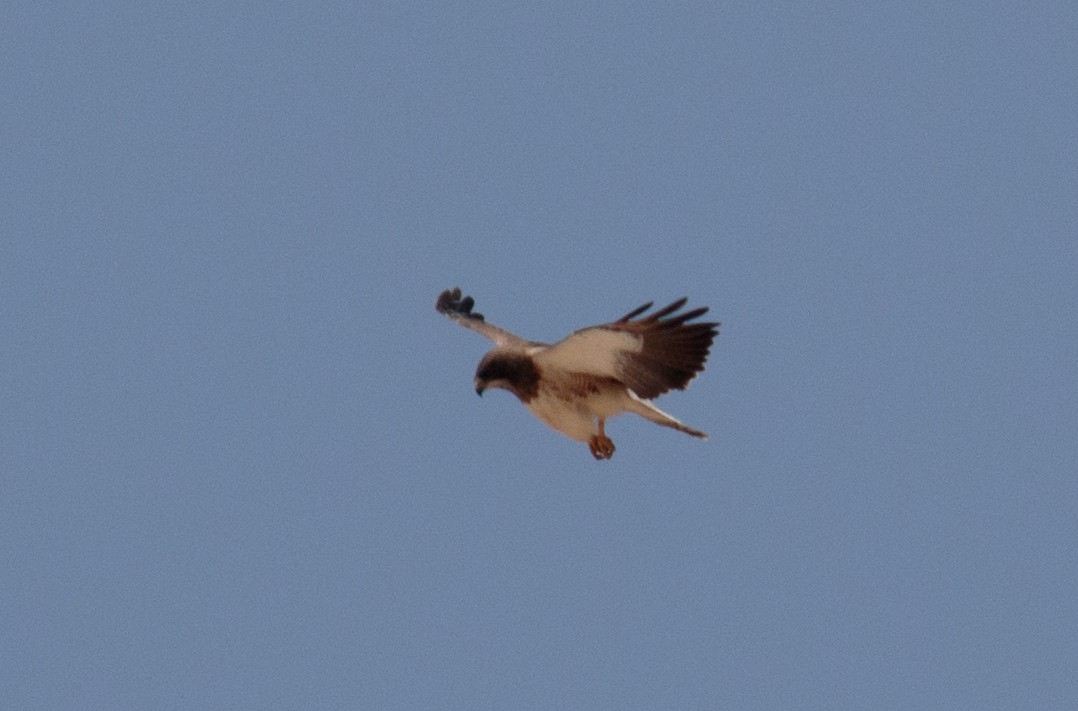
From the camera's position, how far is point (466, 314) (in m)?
22.1

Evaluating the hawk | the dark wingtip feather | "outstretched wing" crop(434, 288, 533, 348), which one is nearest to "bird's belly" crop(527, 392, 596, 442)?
the hawk

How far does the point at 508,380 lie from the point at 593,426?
77 cm

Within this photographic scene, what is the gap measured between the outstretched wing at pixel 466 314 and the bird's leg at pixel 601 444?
5.66ft

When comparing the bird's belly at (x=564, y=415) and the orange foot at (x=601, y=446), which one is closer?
the bird's belly at (x=564, y=415)

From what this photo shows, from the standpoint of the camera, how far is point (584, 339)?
57.8ft

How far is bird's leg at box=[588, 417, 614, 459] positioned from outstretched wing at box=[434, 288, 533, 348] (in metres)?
1.73

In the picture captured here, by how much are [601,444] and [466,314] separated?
339 cm

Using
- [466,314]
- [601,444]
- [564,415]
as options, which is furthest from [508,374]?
[466,314]

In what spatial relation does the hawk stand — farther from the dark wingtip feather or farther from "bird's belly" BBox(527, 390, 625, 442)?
the dark wingtip feather

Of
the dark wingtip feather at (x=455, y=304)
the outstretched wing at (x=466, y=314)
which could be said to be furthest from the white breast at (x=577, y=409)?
the dark wingtip feather at (x=455, y=304)

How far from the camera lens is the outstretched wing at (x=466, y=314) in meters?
20.9

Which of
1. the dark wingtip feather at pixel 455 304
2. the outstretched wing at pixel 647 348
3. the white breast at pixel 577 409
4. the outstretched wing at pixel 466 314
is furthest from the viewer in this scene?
the dark wingtip feather at pixel 455 304

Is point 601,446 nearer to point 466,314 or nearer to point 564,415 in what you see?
point 564,415

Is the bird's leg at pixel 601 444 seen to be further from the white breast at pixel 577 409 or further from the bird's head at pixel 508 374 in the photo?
the bird's head at pixel 508 374
